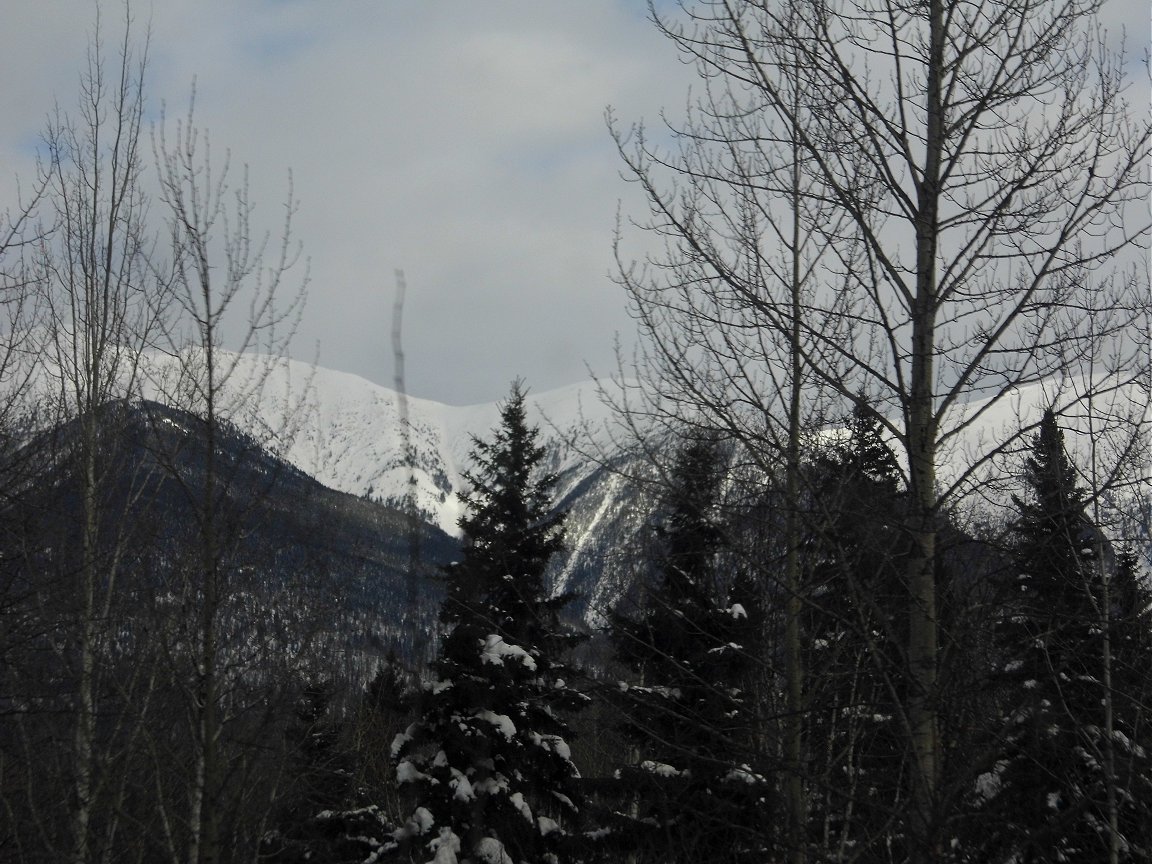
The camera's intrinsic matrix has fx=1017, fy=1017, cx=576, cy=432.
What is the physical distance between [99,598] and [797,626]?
8073 millimetres

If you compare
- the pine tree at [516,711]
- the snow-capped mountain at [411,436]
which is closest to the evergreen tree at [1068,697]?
the snow-capped mountain at [411,436]

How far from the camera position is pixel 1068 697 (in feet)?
40.1

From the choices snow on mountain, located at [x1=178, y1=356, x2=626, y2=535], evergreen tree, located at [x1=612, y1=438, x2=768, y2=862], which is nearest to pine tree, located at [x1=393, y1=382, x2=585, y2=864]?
evergreen tree, located at [x1=612, y1=438, x2=768, y2=862]

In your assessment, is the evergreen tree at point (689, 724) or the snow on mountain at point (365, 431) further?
the evergreen tree at point (689, 724)

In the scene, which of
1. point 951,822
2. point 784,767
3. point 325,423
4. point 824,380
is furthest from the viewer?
point 325,423

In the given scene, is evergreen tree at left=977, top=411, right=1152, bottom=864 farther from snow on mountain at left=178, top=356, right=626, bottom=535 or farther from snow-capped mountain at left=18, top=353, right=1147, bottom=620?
snow on mountain at left=178, top=356, right=626, bottom=535

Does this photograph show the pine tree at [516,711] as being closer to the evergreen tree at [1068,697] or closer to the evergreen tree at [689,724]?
the evergreen tree at [689,724]

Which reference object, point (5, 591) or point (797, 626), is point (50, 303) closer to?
point (5, 591)

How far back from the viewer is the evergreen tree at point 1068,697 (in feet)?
14.8

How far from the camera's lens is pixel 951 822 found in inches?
145

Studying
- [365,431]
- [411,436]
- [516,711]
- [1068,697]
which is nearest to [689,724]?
[516,711]

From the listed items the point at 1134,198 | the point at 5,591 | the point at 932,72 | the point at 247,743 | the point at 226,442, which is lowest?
the point at 247,743

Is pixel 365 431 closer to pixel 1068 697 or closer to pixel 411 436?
pixel 411 436

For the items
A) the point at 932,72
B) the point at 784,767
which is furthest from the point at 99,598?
the point at 932,72
